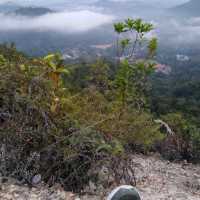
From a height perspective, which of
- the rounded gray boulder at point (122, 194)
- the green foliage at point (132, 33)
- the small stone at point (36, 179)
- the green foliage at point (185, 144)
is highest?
the green foliage at point (132, 33)

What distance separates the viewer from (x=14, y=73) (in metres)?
4.63

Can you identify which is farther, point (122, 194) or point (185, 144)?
point (185, 144)

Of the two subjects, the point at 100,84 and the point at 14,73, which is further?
the point at 100,84

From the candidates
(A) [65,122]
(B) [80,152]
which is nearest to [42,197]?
(B) [80,152]

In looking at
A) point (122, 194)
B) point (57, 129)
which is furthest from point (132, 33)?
point (122, 194)

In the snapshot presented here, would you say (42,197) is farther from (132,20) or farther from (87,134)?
(132,20)

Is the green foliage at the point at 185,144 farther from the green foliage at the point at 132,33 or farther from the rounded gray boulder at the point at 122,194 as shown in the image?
the rounded gray boulder at the point at 122,194

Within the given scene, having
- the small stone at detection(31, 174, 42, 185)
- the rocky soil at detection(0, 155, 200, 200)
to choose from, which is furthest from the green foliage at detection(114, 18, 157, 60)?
the small stone at detection(31, 174, 42, 185)

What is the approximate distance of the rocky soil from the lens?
11.9 feet

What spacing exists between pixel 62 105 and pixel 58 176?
1023 millimetres

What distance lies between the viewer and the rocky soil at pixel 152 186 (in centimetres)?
362

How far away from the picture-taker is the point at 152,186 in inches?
177

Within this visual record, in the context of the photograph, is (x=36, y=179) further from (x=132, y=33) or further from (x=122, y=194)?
(x=132, y=33)

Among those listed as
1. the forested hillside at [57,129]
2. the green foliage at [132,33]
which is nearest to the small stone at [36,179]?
the forested hillside at [57,129]
